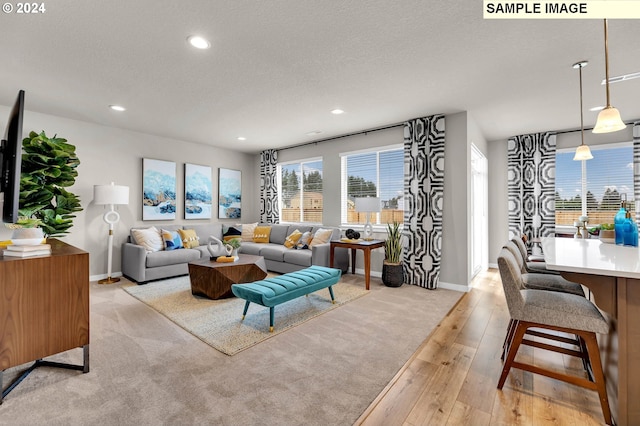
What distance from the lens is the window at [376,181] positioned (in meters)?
4.86

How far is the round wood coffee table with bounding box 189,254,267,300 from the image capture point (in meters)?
3.52

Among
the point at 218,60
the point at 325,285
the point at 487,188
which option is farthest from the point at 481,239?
the point at 218,60

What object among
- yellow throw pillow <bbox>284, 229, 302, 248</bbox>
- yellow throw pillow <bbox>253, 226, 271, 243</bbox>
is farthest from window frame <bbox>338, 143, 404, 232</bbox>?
yellow throw pillow <bbox>253, 226, 271, 243</bbox>

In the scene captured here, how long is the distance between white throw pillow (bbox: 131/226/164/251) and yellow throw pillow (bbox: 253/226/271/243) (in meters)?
1.72

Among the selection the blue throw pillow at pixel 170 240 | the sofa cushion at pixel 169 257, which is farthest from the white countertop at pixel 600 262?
the blue throw pillow at pixel 170 240

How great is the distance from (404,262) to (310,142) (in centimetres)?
300

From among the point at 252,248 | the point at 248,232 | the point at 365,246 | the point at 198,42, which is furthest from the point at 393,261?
the point at 198,42

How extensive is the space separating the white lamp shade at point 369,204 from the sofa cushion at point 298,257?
3.67ft

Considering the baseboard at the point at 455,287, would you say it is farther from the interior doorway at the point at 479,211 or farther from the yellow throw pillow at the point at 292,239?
the yellow throw pillow at the point at 292,239

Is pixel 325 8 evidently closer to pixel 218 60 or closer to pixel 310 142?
pixel 218 60

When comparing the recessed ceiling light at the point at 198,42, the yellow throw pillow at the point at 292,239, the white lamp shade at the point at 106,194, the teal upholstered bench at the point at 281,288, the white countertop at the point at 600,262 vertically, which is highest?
the recessed ceiling light at the point at 198,42

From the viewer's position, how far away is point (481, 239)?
5.24m

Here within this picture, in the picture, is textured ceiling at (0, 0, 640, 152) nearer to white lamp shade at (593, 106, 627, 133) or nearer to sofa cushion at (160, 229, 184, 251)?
white lamp shade at (593, 106, 627, 133)

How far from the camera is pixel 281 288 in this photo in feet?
9.02
